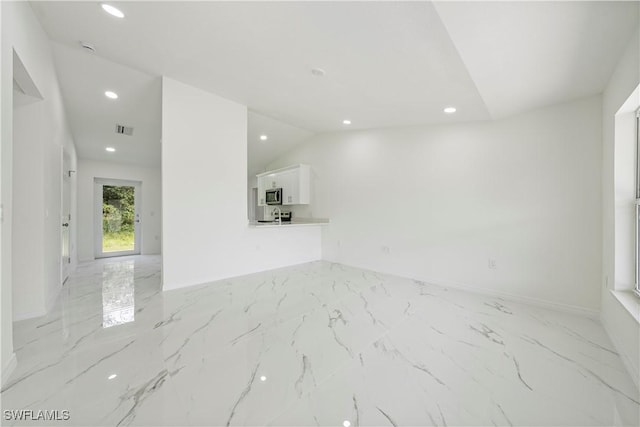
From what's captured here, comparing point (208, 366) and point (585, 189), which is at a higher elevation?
point (585, 189)

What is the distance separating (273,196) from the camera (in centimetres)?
612

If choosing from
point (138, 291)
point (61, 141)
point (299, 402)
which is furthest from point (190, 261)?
point (299, 402)

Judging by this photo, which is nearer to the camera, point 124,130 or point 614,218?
point 614,218

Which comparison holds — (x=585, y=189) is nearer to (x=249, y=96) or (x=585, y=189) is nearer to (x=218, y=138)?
(x=249, y=96)

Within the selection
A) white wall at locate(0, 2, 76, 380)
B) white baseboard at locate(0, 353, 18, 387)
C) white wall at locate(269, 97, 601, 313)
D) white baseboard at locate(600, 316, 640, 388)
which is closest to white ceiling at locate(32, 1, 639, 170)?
white wall at locate(0, 2, 76, 380)

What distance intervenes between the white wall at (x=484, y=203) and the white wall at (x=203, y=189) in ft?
6.70

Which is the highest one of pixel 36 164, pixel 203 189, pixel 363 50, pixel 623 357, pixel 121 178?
pixel 363 50

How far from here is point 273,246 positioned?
15.4 feet

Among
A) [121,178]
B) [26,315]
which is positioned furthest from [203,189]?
[121,178]

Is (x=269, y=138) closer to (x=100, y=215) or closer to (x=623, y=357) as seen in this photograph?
(x=100, y=215)

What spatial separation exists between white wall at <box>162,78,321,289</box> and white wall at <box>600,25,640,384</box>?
4.14m

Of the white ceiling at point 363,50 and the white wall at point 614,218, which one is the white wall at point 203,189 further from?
the white wall at point 614,218

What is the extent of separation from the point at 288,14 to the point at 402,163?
2891 millimetres

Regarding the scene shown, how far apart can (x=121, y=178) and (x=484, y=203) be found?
7874 mm
